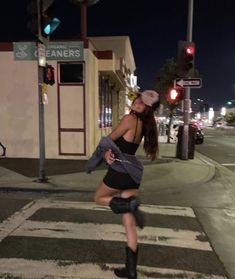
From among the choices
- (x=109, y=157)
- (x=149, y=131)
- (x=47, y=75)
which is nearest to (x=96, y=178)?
(x=47, y=75)

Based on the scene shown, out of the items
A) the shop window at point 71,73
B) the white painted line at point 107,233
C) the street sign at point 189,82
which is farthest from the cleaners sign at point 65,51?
the white painted line at point 107,233

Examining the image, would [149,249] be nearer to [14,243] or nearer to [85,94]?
[14,243]

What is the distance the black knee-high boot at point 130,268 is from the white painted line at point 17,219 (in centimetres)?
194

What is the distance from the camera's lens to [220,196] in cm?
924

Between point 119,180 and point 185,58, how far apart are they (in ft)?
36.1

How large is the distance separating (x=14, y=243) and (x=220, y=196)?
5.21m

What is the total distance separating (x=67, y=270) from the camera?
460 cm

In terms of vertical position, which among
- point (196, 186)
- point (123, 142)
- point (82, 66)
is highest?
point (82, 66)

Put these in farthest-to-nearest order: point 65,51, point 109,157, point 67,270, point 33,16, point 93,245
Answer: point 65,51
point 33,16
point 93,245
point 67,270
point 109,157

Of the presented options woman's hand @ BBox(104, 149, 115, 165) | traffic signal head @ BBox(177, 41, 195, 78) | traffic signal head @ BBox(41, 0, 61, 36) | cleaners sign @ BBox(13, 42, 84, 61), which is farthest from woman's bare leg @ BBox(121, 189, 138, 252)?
traffic signal head @ BBox(177, 41, 195, 78)

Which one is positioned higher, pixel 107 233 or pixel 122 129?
pixel 122 129

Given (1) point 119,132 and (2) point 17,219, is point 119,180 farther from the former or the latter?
(2) point 17,219

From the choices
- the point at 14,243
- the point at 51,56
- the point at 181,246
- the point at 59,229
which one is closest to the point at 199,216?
the point at 181,246

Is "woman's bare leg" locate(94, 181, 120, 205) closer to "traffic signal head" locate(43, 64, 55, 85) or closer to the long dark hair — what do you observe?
the long dark hair
